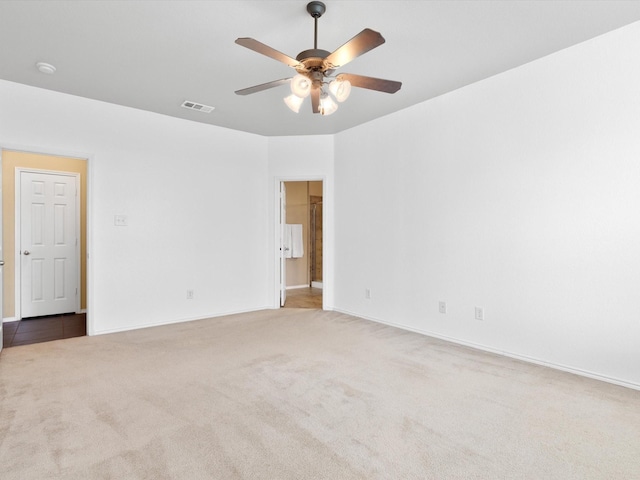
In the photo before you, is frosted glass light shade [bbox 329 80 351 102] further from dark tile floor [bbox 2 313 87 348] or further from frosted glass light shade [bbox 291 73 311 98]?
dark tile floor [bbox 2 313 87 348]

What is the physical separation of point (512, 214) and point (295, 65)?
92.7 inches

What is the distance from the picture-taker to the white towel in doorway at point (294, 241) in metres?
7.31

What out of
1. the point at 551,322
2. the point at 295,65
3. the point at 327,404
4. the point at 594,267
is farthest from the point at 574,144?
the point at 327,404

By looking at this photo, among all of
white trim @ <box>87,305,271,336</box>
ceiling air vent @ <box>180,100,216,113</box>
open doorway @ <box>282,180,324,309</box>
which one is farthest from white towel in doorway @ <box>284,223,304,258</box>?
ceiling air vent @ <box>180,100,216,113</box>

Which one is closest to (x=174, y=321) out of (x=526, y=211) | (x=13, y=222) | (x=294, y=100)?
(x=13, y=222)

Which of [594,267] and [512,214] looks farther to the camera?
[512,214]

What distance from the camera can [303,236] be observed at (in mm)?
7656

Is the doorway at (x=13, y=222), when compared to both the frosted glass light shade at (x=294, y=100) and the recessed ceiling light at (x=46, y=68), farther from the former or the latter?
the frosted glass light shade at (x=294, y=100)

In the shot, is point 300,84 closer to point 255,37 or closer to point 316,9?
point 316,9

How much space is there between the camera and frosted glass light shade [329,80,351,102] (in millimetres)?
2320

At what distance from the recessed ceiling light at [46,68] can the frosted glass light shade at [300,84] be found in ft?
8.11

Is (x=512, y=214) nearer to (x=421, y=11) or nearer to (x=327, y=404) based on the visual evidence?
(x=421, y=11)

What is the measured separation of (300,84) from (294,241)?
5.28m

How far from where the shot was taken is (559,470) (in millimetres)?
1707
